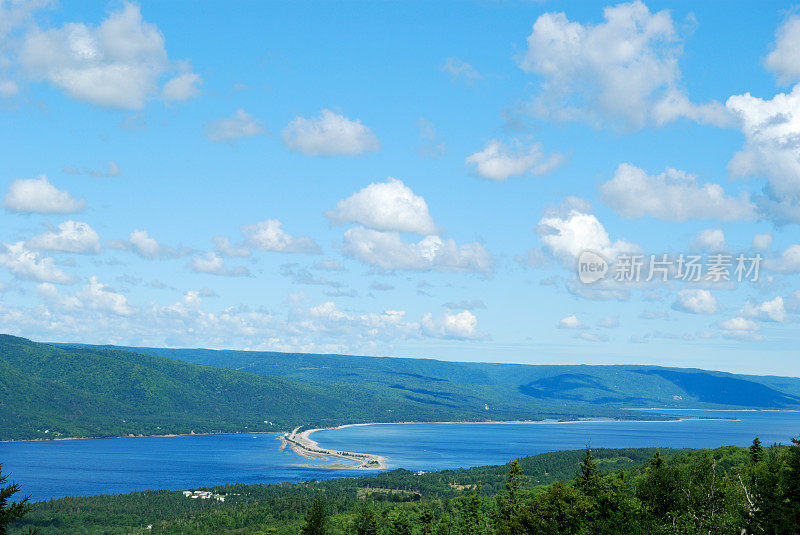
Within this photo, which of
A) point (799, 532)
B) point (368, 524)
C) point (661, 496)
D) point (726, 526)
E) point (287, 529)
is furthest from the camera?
point (287, 529)

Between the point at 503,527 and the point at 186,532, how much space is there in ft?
497

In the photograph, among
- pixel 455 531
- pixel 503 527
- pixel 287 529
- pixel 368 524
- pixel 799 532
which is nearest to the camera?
pixel 799 532

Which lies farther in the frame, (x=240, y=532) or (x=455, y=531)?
(x=240, y=532)

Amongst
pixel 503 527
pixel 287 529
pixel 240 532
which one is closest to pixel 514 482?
pixel 503 527

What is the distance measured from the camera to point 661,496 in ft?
250

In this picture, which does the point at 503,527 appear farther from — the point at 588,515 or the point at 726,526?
the point at 726,526

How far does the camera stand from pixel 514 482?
330 feet

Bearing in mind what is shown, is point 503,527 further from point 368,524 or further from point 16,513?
point 16,513

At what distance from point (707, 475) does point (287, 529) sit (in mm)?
121938

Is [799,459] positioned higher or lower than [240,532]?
higher

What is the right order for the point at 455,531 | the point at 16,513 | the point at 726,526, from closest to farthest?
the point at 16,513
the point at 726,526
the point at 455,531

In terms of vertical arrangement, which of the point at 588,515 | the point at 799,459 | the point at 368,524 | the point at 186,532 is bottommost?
the point at 186,532

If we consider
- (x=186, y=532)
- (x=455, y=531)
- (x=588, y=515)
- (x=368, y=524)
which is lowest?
(x=186, y=532)

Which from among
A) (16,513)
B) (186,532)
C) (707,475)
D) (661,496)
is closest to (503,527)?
(661,496)
